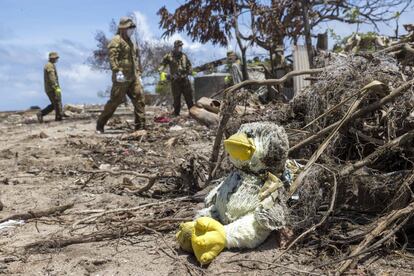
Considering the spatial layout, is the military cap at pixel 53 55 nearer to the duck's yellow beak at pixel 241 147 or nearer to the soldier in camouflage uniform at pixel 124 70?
the soldier in camouflage uniform at pixel 124 70

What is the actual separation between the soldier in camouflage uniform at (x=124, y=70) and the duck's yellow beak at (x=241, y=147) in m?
5.98

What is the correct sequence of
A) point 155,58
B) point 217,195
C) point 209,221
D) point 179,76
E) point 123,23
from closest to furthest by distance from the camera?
point 209,221
point 217,195
point 123,23
point 179,76
point 155,58

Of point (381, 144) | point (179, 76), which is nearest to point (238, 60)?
point (179, 76)

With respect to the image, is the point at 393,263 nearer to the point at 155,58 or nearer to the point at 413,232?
the point at 413,232

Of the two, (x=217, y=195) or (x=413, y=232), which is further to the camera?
(x=217, y=195)

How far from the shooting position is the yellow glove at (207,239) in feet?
9.50

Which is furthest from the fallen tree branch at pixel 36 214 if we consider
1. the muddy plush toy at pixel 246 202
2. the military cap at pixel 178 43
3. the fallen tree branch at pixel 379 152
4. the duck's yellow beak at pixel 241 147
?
the military cap at pixel 178 43

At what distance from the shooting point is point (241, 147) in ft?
10.1

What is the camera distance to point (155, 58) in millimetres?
A: 22266

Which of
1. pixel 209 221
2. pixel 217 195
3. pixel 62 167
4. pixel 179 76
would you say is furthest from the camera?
pixel 179 76

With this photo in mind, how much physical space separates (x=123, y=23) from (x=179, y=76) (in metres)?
3.02

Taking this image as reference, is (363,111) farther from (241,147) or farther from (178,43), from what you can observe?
(178,43)

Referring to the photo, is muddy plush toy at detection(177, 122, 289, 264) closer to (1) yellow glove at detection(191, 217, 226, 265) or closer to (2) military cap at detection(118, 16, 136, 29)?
(1) yellow glove at detection(191, 217, 226, 265)

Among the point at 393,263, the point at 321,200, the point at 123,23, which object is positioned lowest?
the point at 393,263
